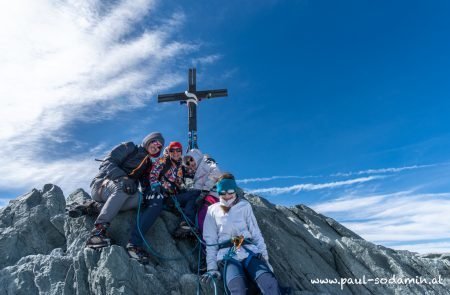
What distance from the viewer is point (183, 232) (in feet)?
27.8

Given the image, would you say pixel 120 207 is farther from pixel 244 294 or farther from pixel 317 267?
pixel 317 267

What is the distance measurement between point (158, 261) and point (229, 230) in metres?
2.08

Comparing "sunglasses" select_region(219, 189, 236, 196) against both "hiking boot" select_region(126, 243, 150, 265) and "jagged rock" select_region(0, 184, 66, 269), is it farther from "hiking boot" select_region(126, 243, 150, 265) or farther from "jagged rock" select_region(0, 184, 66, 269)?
"jagged rock" select_region(0, 184, 66, 269)

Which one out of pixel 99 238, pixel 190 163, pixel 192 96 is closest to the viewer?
pixel 99 238

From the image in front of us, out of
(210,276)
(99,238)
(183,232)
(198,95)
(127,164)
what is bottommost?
(210,276)

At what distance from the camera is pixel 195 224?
28.5ft

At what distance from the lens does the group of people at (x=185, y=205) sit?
278 inches

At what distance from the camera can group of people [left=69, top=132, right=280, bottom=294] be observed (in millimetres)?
7070

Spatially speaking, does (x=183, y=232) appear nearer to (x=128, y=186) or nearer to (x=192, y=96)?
(x=128, y=186)

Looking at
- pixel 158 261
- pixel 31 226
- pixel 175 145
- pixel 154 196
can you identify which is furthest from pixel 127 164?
pixel 31 226

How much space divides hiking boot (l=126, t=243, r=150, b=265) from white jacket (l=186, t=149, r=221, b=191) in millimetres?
2566

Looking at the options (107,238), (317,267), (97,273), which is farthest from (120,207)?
(317,267)

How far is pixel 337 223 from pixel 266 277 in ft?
28.8

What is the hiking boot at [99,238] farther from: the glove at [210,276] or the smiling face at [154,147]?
the glove at [210,276]
